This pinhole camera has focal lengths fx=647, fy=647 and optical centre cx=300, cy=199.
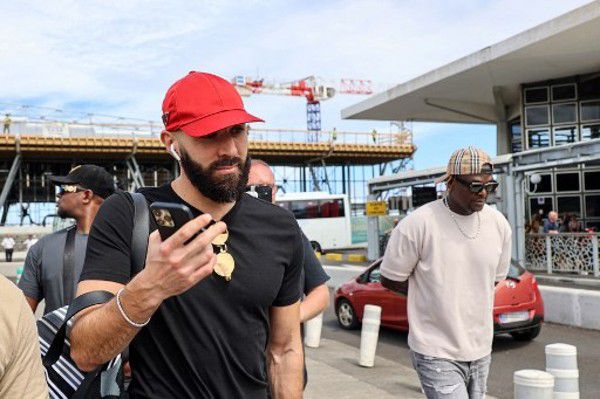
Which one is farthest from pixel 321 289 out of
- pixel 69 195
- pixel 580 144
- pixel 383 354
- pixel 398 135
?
pixel 398 135

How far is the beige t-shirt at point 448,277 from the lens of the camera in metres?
3.38

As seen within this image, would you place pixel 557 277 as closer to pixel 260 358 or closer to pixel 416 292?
pixel 416 292

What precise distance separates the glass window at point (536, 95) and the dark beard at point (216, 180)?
2523 cm

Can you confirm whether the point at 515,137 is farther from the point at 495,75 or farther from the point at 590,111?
the point at 495,75

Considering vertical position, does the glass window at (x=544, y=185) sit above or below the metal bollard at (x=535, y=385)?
above

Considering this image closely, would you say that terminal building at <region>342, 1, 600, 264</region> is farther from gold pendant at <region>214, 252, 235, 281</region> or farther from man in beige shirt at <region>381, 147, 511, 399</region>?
gold pendant at <region>214, 252, 235, 281</region>

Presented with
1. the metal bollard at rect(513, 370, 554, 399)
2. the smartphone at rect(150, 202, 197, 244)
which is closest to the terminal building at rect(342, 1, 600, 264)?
the metal bollard at rect(513, 370, 554, 399)

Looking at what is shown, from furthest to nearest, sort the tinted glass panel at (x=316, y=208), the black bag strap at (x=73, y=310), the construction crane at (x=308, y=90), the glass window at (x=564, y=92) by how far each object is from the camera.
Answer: the construction crane at (x=308, y=90), the tinted glass panel at (x=316, y=208), the glass window at (x=564, y=92), the black bag strap at (x=73, y=310)

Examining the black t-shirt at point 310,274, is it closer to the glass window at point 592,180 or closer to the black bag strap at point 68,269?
the black bag strap at point 68,269

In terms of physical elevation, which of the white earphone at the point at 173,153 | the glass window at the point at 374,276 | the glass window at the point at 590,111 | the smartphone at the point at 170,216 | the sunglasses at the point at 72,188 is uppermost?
the glass window at the point at 590,111

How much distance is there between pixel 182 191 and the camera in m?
2.05

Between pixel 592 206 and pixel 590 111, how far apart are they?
3.50 m

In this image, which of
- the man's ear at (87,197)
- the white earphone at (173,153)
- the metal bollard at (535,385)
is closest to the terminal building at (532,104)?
the metal bollard at (535,385)

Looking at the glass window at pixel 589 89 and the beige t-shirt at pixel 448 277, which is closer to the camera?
A: the beige t-shirt at pixel 448 277
